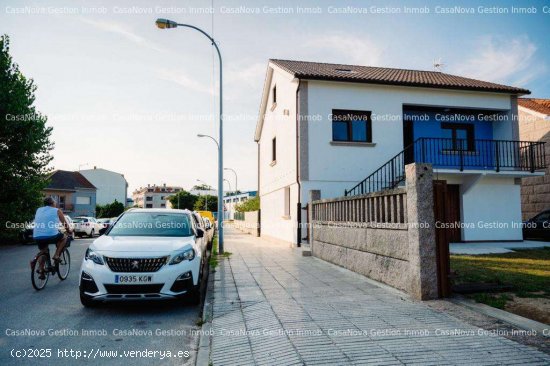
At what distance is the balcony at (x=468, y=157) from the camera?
44.5 feet

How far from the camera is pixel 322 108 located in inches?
544

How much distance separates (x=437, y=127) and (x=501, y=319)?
12.9 meters

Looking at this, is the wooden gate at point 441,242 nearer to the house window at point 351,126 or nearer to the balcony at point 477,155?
the house window at point 351,126

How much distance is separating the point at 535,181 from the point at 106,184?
71379 millimetres

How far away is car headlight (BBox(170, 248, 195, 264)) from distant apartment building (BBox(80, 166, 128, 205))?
71471mm

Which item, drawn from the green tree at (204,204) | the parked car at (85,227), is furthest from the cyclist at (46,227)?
the green tree at (204,204)

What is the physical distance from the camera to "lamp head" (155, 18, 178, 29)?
38.9 ft

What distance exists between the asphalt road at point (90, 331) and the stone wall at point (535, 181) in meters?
18.9

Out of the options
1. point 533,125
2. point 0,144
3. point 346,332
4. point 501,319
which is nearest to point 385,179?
point 501,319

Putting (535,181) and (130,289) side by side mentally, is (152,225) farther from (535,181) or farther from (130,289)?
(535,181)

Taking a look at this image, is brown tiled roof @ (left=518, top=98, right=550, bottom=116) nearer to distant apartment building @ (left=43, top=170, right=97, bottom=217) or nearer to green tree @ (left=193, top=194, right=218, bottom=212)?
distant apartment building @ (left=43, top=170, right=97, bottom=217)

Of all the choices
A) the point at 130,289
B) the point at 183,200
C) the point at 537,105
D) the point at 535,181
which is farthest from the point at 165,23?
the point at 183,200

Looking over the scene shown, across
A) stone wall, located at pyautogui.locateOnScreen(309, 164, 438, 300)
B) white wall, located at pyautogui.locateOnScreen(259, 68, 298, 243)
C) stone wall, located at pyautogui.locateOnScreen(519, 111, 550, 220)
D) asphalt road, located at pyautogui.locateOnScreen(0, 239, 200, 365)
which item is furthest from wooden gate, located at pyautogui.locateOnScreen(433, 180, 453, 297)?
stone wall, located at pyautogui.locateOnScreen(519, 111, 550, 220)

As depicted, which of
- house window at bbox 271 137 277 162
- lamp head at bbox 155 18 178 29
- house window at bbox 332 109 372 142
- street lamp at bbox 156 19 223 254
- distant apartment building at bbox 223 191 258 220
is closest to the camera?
lamp head at bbox 155 18 178 29
